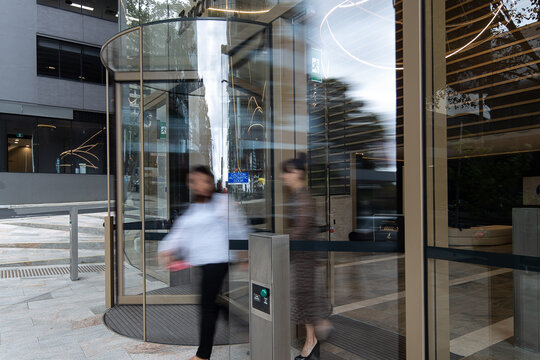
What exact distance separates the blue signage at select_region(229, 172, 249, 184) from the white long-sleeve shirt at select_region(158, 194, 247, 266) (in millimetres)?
456

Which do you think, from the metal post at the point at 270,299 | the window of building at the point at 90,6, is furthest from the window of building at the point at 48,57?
the metal post at the point at 270,299

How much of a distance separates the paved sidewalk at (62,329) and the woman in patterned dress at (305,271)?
3.06ft

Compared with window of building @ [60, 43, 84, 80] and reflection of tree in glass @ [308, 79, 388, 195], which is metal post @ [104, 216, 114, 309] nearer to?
reflection of tree in glass @ [308, 79, 388, 195]

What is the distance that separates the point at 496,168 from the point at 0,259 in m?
10.4

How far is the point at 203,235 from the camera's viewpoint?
347 cm

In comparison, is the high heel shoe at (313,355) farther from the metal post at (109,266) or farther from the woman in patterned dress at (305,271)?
the metal post at (109,266)

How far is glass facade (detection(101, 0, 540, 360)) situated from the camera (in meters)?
2.61

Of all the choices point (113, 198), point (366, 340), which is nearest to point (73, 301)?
point (113, 198)

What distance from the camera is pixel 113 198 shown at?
18.7 ft

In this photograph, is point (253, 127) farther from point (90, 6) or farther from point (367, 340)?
point (90, 6)

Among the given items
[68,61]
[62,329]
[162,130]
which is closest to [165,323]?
[62,329]

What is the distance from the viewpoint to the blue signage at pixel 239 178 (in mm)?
3143

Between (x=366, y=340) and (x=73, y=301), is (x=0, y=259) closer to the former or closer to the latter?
Result: (x=73, y=301)

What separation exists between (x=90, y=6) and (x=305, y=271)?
25902mm
